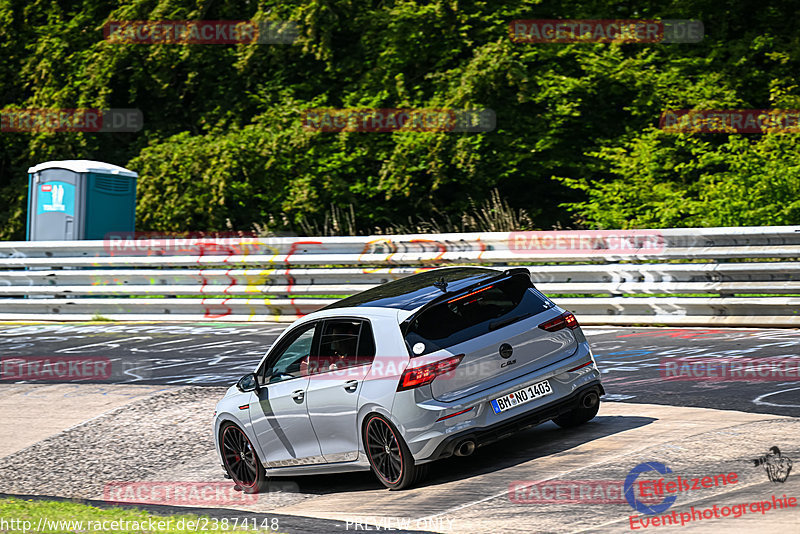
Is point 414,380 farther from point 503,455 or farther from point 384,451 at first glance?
point 503,455

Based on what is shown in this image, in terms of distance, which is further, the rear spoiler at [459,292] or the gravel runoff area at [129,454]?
the gravel runoff area at [129,454]

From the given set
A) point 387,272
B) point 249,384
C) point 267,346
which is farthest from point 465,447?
point 387,272

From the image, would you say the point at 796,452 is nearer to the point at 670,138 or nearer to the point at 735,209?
the point at 735,209

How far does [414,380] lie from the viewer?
24.3 ft

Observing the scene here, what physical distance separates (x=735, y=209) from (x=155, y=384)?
9.08m

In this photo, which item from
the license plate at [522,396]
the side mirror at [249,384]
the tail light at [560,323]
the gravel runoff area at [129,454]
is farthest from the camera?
the gravel runoff area at [129,454]

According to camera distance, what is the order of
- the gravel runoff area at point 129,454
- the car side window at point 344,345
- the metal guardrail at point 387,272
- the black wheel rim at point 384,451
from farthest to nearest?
the metal guardrail at point 387,272 → the gravel runoff area at point 129,454 → the car side window at point 344,345 → the black wheel rim at point 384,451

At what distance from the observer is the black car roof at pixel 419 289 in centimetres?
790

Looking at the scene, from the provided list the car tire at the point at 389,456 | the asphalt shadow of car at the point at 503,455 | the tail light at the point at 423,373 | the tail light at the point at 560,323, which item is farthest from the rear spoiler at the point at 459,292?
the asphalt shadow of car at the point at 503,455

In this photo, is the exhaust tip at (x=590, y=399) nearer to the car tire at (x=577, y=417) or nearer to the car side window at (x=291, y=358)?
the car tire at (x=577, y=417)

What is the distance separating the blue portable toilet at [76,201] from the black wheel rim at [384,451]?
11.5 m

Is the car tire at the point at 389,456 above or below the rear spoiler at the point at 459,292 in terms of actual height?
below

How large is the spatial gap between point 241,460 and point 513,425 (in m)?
2.51

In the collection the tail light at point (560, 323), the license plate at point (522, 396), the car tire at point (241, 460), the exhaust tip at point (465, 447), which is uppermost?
the tail light at point (560, 323)
